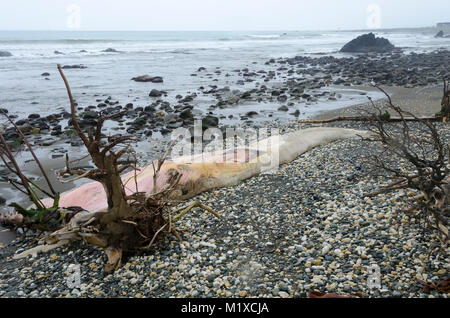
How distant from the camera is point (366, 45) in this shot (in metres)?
36.0

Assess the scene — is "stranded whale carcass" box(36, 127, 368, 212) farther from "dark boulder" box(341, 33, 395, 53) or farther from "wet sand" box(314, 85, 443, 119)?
"dark boulder" box(341, 33, 395, 53)

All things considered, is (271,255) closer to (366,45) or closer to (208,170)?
(208,170)

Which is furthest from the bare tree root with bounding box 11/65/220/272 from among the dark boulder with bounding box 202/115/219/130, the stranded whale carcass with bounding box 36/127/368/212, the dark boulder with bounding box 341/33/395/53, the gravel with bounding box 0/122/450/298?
the dark boulder with bounding box 341/33/395/53

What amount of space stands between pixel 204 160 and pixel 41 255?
250 centimetres

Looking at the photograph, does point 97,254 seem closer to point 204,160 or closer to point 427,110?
point 204,160

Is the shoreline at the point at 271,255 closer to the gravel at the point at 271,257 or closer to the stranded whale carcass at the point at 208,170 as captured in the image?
the gravel at the point at 271,257

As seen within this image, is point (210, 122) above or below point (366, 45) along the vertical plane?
below

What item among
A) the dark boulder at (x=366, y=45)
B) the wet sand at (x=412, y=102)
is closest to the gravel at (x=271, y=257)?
the wet sand at (x=412, y=102)

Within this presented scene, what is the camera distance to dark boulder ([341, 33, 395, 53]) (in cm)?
3478

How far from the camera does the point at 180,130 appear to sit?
876 centimetres

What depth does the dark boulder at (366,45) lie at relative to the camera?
34.8 m

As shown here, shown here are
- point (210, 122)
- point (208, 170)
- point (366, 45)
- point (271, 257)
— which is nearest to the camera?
point (271, 257)

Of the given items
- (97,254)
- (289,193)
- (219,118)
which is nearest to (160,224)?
(97,254)

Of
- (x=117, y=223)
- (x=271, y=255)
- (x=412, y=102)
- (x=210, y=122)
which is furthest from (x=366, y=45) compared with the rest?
(x=117, y=223)
